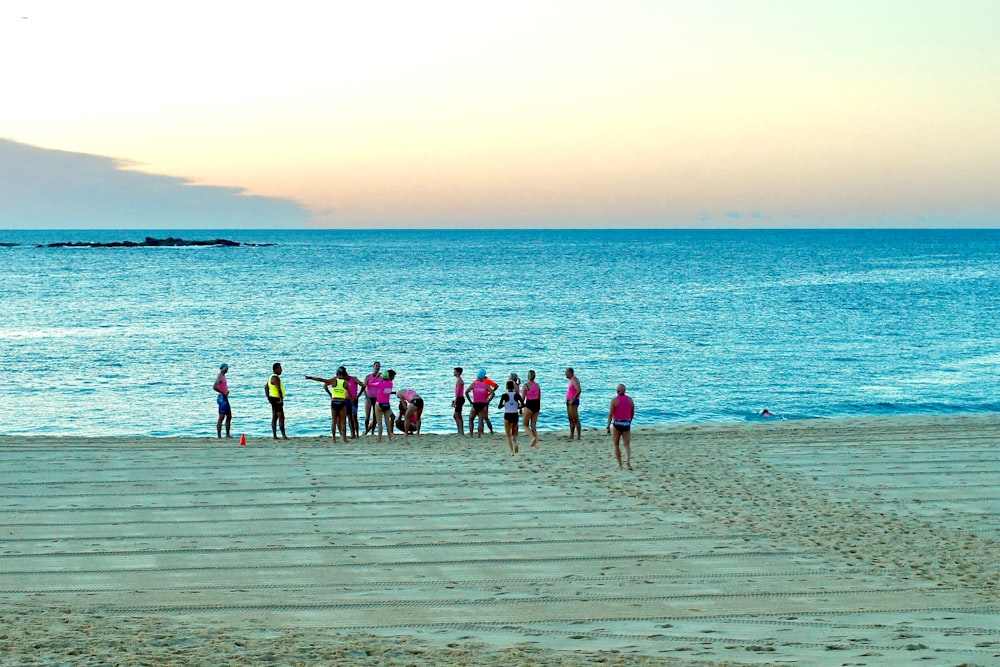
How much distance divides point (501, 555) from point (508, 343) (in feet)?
101

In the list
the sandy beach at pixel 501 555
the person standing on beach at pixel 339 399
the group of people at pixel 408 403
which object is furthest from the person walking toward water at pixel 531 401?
the person standing on beach at pixel 339 399

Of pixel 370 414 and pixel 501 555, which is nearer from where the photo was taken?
pixel 501 555

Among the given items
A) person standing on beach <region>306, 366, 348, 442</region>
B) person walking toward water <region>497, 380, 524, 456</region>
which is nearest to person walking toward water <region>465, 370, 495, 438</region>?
person walking toward water <region>497, 380, 524, 456</region>

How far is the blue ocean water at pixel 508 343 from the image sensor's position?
26641 mm

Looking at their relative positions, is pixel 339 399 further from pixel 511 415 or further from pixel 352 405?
pixel 511 415

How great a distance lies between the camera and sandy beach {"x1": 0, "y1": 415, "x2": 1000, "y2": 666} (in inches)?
299

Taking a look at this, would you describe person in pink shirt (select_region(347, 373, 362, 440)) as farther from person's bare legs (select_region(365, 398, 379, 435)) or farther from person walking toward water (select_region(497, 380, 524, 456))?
person walking toward water (select_region(497, 380, 524, 456))

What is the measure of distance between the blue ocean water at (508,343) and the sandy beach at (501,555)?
8.73 meters

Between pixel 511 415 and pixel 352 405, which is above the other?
pixel 511 415

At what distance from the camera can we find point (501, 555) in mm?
10422

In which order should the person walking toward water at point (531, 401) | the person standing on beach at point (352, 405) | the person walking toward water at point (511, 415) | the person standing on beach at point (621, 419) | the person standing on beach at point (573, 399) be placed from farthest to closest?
the person standing on beach at point (352, 405)
the person standing on beach at point (573, 399)
the person walking toward water at point (531, 401)
the person walking toward water at point (511, 415)
the person standing on beach at point (621, 419)

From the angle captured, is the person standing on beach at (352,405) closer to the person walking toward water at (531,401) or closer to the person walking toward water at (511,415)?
the person walking toward water at (511,415)

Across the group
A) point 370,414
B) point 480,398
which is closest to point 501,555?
point 480,398

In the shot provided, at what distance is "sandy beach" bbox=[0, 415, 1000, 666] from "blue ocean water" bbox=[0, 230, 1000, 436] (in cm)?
873
